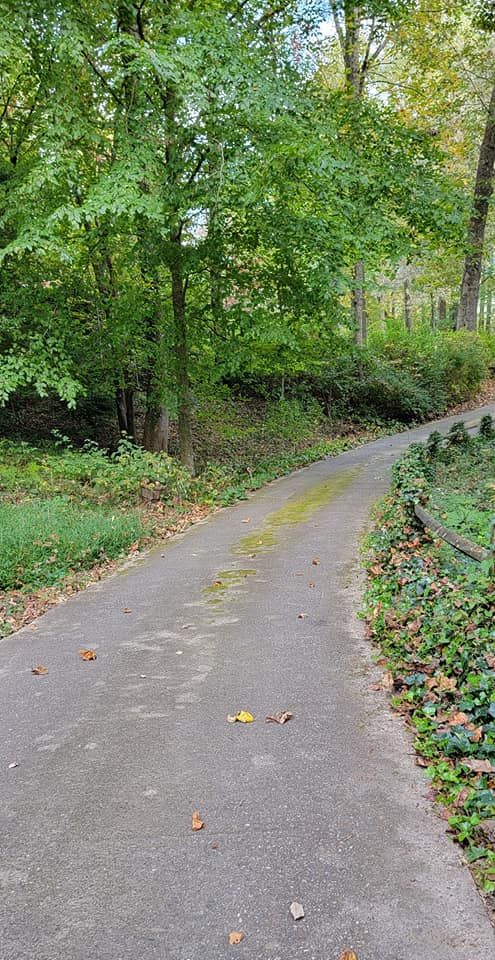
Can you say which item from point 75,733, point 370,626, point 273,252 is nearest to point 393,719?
point 370,626

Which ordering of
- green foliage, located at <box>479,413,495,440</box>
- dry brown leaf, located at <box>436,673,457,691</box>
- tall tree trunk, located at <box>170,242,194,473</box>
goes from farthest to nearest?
green foliage, located at <box>479,413,495,440</box> < tall tree trunk, located at <box>170,242,194,473</box> < dry brown leaf, located at <box>436,673,457,691</box>

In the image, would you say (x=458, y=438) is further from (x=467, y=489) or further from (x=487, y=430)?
(x=467, y=489)

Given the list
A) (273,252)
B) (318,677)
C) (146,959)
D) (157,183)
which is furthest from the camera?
(273,252)

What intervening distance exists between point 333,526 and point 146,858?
6.70 metres

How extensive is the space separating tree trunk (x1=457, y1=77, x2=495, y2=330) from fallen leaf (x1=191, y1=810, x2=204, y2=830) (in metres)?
20.1

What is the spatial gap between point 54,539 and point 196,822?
578 cm

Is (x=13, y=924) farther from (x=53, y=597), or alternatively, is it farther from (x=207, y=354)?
(x=207, y=354)

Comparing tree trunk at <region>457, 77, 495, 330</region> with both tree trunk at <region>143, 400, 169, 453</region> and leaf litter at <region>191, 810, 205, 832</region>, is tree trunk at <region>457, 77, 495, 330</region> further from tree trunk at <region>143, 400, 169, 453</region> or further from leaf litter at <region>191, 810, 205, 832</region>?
leaf litter at <region>191, 810, 205, 832</region>

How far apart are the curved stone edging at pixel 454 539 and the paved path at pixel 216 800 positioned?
1.08m

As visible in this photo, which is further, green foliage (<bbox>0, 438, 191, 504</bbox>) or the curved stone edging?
green foliage (<bbox>0, 438, 191, 504</bbox>)

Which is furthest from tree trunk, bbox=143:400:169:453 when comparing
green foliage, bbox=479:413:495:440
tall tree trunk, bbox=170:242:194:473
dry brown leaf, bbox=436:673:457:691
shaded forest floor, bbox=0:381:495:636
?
dry brown leaf, bbox=436:673:457:691

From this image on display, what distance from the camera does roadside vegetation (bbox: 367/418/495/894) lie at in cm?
308

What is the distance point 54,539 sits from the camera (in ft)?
27.4

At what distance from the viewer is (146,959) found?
93.6 inches
